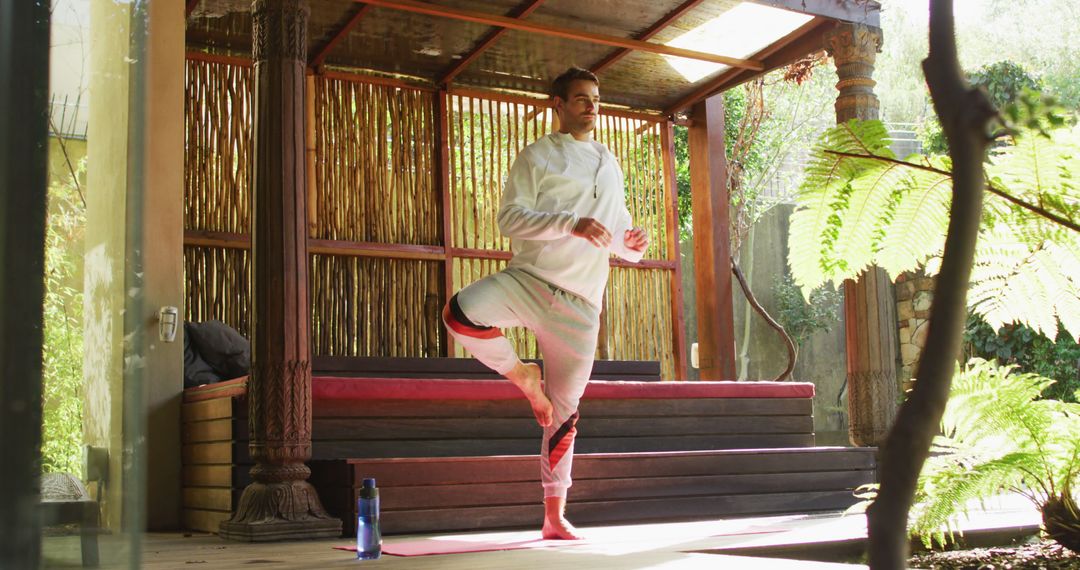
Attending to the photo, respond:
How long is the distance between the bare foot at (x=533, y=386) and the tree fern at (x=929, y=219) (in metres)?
1.76

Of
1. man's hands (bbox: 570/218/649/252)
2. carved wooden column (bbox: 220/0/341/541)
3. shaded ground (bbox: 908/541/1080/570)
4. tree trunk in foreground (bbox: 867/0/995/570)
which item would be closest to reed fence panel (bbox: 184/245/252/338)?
carved wooden column (bbox: 220/0/341/541)

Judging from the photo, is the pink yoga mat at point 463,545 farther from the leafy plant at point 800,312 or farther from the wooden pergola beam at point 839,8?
the leafy plant at point 800,312

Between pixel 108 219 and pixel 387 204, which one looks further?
pixel 387 204

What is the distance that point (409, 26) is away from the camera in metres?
6.14

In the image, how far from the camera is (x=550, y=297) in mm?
3514

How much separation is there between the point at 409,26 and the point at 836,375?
9.72 meters

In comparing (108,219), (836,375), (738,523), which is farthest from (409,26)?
Answer: (836,375)

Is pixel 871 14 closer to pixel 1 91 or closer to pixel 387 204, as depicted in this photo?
pixel 387 204

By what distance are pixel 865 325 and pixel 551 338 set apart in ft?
9.61

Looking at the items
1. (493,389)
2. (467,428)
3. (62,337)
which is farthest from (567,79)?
(62,337)

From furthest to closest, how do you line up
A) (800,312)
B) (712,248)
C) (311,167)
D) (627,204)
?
(800,312) → (627,204) → (712,248) → (311,167)

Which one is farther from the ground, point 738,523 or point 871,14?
point 871,14

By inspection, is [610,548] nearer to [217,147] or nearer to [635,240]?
[635,240]

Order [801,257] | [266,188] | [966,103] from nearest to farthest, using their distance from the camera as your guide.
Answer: [966,103], [801,257], [266,188]
